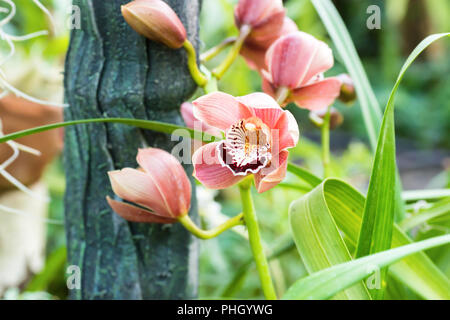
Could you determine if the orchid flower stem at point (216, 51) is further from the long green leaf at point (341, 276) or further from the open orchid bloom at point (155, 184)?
the long green leaf at point (341, 276)

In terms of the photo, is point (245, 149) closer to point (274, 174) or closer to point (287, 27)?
point (274, 174)

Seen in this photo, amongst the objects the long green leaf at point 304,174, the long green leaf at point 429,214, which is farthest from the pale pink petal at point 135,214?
the long green leaf at point 429,214

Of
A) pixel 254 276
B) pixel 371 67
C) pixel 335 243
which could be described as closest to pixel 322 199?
pixel 335 243

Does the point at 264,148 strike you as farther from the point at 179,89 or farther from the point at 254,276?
the point at 254,276

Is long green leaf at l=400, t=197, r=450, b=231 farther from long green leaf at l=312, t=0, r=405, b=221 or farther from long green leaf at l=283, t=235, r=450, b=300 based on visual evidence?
long green leaf at l=283, t=235, r=450, b=300

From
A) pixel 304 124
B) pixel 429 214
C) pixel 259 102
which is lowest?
pixel 304 124

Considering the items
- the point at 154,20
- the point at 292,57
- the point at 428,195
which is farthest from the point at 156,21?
the point at 428,195

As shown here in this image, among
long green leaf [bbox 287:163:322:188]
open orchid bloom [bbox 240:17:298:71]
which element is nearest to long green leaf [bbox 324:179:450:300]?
long green leaf [bbox 287:163:322:188]
